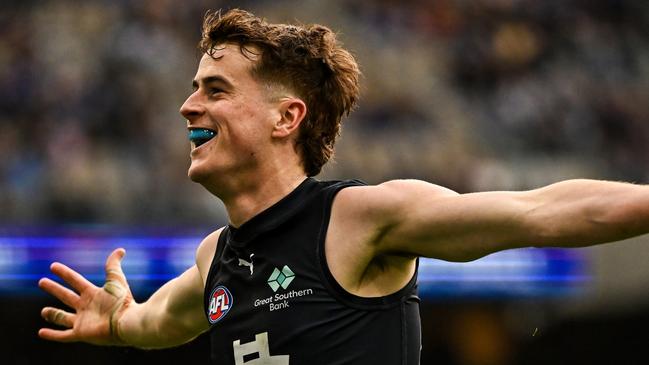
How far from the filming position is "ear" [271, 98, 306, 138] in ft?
14.8

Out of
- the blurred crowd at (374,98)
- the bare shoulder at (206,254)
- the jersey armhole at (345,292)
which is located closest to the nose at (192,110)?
the bare shoulder at (206,254)

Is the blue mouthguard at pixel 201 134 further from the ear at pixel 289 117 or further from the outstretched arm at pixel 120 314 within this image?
the outstretched arm at pixel 120 314

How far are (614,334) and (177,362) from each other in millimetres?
3505

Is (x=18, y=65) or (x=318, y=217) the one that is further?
(x=18, y=65)

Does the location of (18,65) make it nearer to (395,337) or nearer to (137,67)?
(137,67)

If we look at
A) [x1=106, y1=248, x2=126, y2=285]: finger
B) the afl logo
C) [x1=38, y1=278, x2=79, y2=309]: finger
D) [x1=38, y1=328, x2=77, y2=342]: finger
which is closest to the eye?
the afl logo

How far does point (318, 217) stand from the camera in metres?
4.20

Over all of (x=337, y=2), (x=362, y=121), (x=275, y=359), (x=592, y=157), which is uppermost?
(x=337, y=2)

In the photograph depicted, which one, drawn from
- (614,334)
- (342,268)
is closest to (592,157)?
(614,334)

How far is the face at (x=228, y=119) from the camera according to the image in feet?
14.5

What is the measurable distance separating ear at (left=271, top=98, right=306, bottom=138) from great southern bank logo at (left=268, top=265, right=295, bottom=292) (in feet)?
2.07

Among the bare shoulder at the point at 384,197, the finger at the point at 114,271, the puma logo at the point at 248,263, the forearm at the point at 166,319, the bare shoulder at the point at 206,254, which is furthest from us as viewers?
the finger at the point at 114,271

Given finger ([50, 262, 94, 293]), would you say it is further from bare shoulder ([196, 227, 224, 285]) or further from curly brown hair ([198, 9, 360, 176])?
curly brown hair ([198, 9, 360, 176])

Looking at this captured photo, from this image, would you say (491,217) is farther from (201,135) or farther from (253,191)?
(201,135)
